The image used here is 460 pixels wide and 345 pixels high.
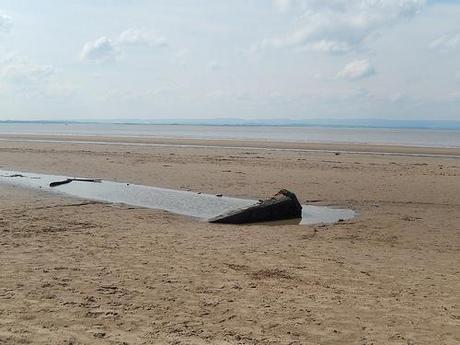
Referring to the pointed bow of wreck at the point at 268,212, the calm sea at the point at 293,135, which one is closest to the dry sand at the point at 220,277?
the pointed bow of wreck at the point at 268,212

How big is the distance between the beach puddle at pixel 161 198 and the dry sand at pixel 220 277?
1.00m

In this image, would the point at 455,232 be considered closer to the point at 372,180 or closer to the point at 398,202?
the point at 398,202

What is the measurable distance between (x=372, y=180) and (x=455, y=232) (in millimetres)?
10101

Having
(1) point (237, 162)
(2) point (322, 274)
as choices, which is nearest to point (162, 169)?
(1) point (237, 162)

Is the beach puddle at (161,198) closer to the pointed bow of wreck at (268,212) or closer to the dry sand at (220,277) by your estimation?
the pointed bow of wreck at (268,212)

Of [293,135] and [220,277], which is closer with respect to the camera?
[220,277]

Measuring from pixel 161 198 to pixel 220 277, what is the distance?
926 cm

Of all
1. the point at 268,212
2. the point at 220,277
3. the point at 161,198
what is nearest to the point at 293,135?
the point at 161,198

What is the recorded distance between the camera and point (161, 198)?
16688 millimetres

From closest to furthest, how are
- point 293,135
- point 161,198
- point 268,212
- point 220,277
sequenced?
point 220,277 < point 268,212 < point 161,198 < point 293,135

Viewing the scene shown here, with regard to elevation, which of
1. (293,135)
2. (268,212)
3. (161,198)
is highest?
(293,135)

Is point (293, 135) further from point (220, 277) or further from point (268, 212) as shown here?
point (220, 277)

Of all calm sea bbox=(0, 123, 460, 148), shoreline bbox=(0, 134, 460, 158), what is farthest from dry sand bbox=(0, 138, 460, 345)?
calm sea bbox=(0, 123, 460, 148)

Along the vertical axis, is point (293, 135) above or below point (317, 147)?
above
